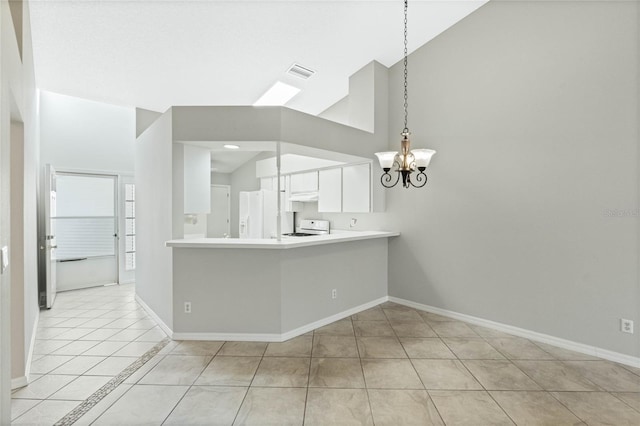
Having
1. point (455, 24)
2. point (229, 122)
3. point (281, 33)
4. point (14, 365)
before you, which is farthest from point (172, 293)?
point (455, 24)

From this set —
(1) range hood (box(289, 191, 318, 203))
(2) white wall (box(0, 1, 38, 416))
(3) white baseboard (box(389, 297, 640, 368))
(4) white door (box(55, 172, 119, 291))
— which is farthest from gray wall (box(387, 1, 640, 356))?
(4) white door (box(55, 172, 119, 291))

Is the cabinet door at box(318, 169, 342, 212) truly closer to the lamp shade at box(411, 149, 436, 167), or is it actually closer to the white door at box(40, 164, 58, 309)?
the lamp shade at box(411, 149, 436, 167)

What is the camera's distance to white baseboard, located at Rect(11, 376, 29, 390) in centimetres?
225

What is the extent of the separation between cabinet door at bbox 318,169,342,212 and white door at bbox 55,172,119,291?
3.81m

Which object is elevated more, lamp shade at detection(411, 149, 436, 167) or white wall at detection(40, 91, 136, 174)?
white wall at detection(40, 91, 136, 174)

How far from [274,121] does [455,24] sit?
8.78 ft

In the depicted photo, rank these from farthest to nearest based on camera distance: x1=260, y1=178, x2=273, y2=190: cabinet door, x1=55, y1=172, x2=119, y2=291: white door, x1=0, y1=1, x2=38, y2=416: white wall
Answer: x1=260, y1=178, x2=273, y2=190: cabinet door → x1=55, y1=172, x2=119, y2=291: white door → x1=0, y1=1, x2=38, y2=416: white wall

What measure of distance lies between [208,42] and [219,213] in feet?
15.8

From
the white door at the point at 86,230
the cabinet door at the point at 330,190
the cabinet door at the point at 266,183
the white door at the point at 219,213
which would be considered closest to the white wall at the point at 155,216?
the white door at the point at 86,230

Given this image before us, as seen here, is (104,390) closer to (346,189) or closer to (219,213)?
(346,189)

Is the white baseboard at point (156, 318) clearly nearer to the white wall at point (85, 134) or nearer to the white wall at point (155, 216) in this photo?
the white wall at point (155, 216)

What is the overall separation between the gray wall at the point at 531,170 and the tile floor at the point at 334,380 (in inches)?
22.1

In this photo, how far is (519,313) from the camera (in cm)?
328

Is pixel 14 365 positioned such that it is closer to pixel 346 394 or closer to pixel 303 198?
pixel 346 394
